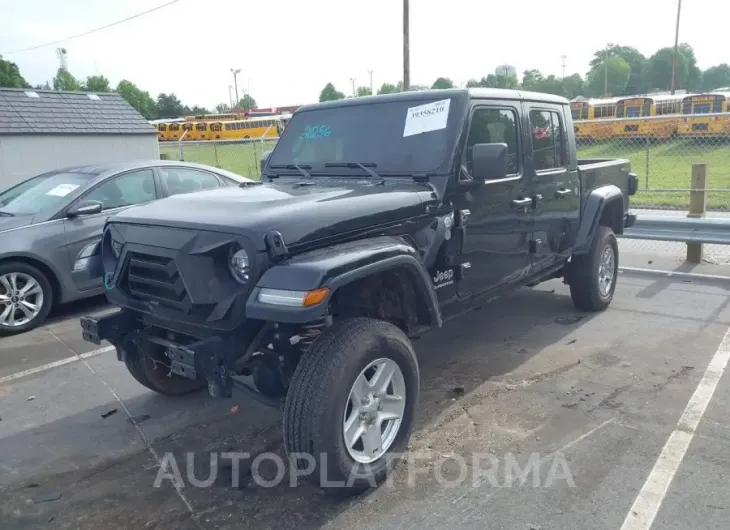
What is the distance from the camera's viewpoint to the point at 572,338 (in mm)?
5699

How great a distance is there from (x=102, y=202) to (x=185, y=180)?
100cm

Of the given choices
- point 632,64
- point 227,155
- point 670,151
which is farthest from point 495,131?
point 632,64

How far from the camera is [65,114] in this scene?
11977mm

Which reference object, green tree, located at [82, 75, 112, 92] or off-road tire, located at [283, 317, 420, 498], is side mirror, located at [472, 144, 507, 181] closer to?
off-road tire, located at [283, 317, 420, 498]

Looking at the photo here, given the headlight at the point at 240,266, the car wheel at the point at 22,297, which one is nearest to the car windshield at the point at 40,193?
the car wheel at the point at 22,297

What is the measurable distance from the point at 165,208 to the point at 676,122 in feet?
87.0

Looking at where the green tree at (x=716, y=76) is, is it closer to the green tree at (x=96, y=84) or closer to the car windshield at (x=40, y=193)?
the green tree at (x=96, y=84)

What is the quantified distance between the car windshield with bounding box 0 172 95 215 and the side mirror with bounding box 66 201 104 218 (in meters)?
0.22

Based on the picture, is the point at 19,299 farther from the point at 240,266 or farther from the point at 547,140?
the point at 547,140

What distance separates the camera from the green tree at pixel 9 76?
2116 inches

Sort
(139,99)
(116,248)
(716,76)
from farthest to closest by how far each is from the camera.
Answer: (716,76), (139,99), (116,248)

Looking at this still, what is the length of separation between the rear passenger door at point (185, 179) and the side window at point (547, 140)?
3.76 metres

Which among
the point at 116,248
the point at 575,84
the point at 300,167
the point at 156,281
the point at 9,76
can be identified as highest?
the point at 9,76

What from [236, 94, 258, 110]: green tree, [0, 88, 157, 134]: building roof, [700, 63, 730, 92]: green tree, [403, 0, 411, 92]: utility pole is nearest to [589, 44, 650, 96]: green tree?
[700, 63, 730, 92]: green tree
